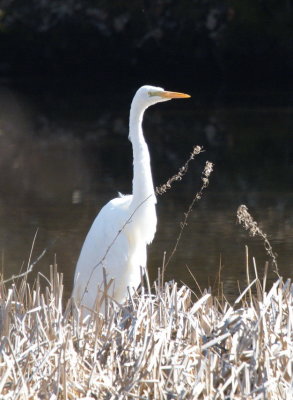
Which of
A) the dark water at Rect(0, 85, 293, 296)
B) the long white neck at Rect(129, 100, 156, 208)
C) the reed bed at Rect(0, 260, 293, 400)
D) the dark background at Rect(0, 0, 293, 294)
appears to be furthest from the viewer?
the dark background at Rect(0, 0, 293, 294)

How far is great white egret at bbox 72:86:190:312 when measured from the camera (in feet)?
11.8

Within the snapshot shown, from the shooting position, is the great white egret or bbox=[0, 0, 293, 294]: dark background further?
bbox=[0, 0, 293, 294]: dark background

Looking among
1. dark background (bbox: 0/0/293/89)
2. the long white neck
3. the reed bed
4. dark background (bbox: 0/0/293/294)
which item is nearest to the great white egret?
the long white neck

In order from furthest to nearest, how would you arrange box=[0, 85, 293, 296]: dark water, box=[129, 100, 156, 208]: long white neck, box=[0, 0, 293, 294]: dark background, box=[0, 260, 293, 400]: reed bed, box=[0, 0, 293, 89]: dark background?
box=[0, 0, 293, 89]: dark background → box=[0, 0, 293, 294]: dark background → box=[0, 85, 293, 296]: dark water → box=[129, 100, 156, 208]: long white neck → box=[0, 260, 293, 400]: reed bed

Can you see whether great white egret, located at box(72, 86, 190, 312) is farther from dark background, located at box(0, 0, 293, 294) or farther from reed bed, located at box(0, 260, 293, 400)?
reed bed, located at box(0, 260, 293, 400)

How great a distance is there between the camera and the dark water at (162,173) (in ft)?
18.3

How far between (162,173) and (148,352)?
5871 millimetres

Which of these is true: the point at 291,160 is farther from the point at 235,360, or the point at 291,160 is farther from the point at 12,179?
the point at 235,360

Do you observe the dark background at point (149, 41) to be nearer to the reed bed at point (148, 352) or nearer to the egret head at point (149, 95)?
the egret head at point (149, 95)

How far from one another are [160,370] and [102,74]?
1520cm

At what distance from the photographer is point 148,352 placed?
7.38ft

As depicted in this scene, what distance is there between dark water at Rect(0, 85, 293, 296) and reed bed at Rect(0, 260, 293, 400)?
0.47 m

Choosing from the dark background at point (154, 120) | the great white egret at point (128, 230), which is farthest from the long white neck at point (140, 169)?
the dark background at point (154, 120)

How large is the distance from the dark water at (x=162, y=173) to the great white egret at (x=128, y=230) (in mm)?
555
